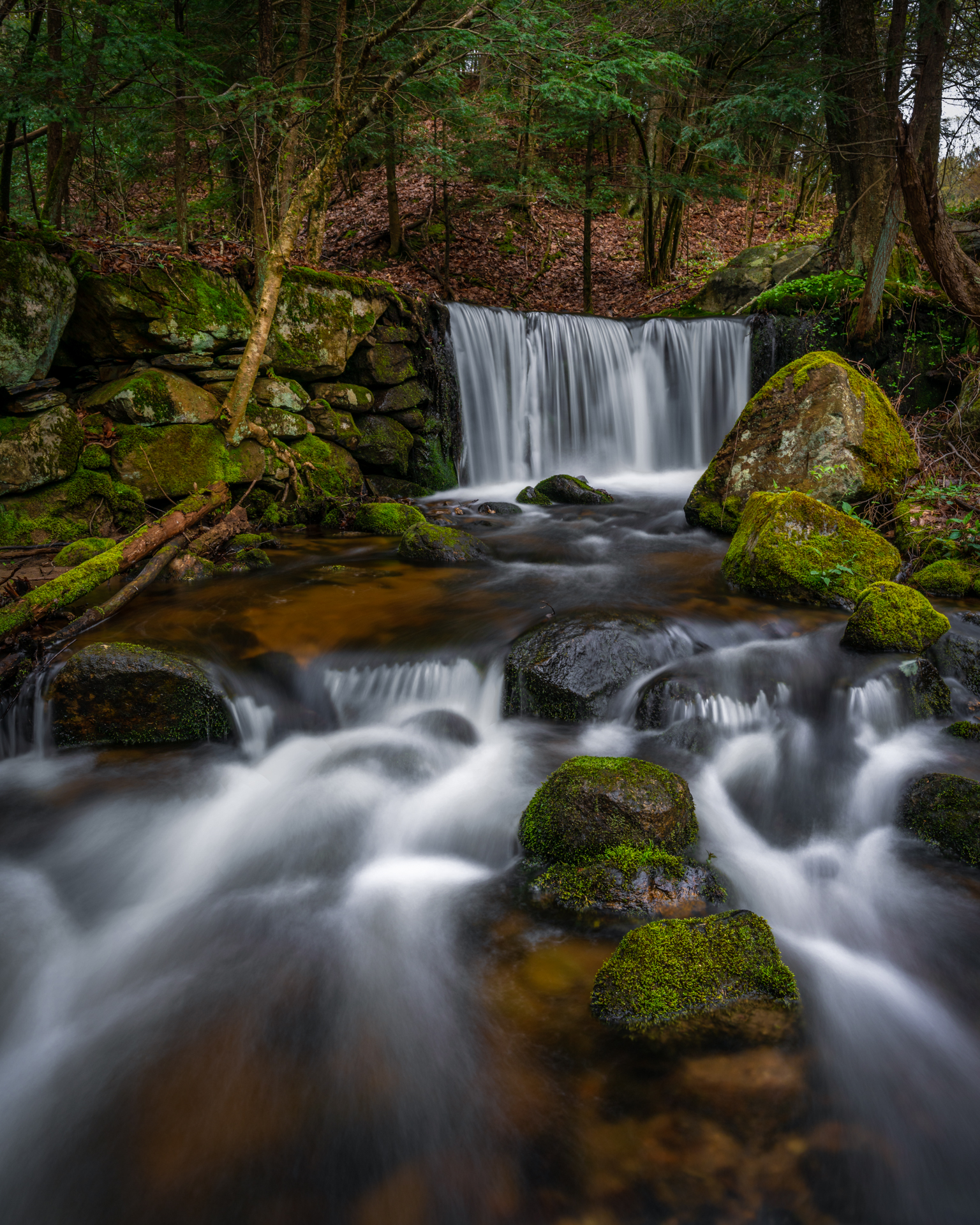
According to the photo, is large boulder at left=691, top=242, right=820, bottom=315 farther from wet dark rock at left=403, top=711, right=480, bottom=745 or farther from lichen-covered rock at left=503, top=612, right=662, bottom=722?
wet dark rock at left=403, top=711, right=480, bottom=745

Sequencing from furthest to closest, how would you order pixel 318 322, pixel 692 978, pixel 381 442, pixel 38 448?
1. pixel 381 442
2. pixel 318 322
3. pixel 38 448
4. pixel 692 978

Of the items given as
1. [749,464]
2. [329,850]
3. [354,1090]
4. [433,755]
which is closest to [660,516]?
[749,464]

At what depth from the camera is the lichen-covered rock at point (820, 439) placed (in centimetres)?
703

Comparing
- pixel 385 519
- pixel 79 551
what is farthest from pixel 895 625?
pixel 79 551

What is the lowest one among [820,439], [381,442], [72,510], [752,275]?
[72,510]

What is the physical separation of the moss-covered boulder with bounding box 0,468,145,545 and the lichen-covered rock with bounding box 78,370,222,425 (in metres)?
0.72

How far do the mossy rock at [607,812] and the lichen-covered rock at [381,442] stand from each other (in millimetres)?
6914

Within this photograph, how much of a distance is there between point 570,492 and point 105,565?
21.1ft

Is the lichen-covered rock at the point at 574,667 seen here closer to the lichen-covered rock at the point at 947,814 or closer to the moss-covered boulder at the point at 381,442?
the lichen-covered rock at the point at 947,814

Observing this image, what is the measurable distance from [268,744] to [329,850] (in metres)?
1.11

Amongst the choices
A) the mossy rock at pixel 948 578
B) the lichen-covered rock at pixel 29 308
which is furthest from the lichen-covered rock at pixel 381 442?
the mossy rock at pixel 948 578

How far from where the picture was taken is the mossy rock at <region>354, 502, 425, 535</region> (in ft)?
27.3

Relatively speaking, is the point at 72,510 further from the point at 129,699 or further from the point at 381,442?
the point at 381,442

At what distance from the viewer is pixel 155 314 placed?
7301 mm
